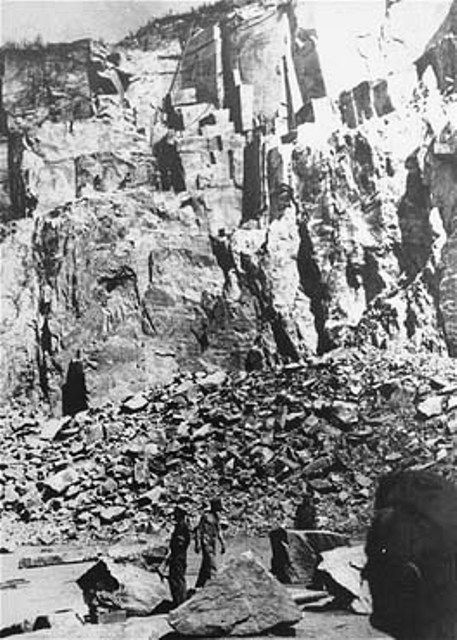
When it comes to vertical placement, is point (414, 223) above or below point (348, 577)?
above

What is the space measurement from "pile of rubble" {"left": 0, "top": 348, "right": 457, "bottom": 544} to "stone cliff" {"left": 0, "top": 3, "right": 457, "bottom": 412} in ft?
9.83

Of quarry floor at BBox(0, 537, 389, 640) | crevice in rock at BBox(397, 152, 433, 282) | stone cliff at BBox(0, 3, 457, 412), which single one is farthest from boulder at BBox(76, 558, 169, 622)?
crevice in rock at BBox(397, 152, 433, 282)

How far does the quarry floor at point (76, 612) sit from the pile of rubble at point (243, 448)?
1.72 m

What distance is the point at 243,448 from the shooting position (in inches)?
665

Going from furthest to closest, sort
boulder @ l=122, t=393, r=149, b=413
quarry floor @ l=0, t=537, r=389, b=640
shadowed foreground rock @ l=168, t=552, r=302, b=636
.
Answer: boulder @ l=122, t=393, r=149, b=413, quarry floor @ l=0, t=537, r=389, b=640, shadowed foreground rock @ l=168, t=552, r=302, b=636

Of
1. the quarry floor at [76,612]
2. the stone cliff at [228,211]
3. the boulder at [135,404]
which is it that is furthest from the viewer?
the stone cliff at [228,211]

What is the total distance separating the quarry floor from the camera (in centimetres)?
624

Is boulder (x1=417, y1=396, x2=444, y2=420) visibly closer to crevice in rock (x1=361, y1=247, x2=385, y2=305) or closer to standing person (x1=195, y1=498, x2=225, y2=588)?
crevice in rock (x1=361, y1=247, x2=385, y2=305)

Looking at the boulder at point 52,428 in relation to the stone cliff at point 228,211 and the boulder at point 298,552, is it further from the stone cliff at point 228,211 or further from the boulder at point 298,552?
the boulder at point 298,552

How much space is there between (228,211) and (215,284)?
11.4 feet

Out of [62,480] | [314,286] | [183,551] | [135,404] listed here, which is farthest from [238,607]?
[314,286]

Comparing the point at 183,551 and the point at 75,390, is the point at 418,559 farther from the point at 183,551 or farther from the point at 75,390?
the point at 75,390

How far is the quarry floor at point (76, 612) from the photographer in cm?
624

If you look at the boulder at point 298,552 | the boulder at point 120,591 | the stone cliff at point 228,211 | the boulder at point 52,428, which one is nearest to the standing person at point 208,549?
the boulder at point 120,591
